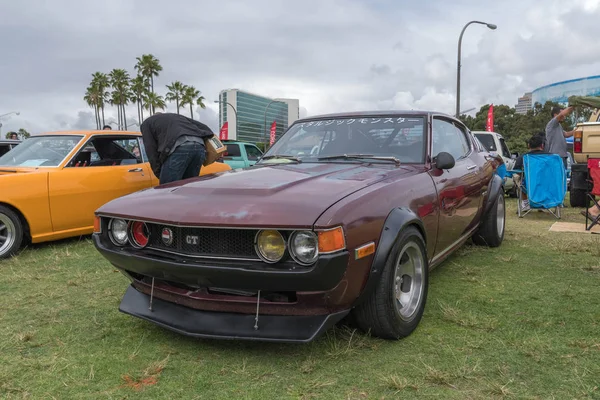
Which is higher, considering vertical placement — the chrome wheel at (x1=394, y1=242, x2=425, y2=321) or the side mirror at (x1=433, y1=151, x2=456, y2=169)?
the side mirror at (x1=433, y1=151, x2=456, y2=169)

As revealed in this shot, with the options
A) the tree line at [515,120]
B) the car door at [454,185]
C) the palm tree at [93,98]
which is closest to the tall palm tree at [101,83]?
the palm tree at [93,98]

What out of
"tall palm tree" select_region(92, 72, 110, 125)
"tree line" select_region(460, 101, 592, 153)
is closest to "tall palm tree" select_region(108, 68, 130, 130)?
"tall palm tree" select_region(92, 72, 110, 125)

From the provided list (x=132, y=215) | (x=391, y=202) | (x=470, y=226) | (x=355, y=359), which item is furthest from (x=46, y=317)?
(x=470, y=226)

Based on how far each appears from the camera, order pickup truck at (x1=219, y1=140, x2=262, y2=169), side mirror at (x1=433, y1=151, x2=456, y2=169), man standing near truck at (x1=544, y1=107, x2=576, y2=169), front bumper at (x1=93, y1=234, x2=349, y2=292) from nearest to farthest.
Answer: front bumper at (x1=93, y1=234, x2=349, y2=292) → side mirror at (x1=433, y1=151, x2=456, y2=169) → man standing near truck at (x1=544, y1=107, x2=576, y2=169) → pickup truck at (x1=219, y1=140, x2=262, y2=169)

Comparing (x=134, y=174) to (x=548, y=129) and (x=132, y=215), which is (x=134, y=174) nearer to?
(x=132, y=215)

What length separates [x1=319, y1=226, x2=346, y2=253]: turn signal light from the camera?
7.03ft

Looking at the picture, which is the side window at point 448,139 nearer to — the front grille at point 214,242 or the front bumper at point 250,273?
the front bumper at point 250,273

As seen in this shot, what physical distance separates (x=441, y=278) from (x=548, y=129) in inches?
245

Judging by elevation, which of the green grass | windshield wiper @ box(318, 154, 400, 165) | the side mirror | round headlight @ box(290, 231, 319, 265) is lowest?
the green grass

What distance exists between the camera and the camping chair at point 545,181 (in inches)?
280

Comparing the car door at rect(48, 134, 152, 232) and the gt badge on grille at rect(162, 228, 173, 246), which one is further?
the car door at rect(48, 134, 152, 232)

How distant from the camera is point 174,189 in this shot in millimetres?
→ 2793

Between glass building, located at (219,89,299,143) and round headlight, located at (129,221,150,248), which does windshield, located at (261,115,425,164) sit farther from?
glass building, located at (219,89,299,143)

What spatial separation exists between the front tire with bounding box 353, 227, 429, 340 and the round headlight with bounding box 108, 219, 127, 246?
1.39m
